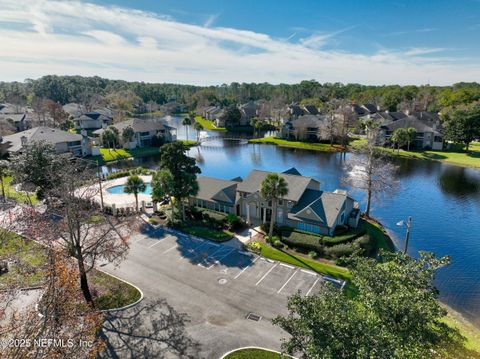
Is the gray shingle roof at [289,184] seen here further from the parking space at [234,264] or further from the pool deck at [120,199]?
the pool deck at [120,199]

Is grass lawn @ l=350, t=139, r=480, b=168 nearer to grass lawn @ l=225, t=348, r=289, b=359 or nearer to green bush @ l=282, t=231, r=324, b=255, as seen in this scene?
green bush @ l=282, t=231, r=324, b=255

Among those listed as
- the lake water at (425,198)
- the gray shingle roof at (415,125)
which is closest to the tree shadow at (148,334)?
the lake water at (425,198)

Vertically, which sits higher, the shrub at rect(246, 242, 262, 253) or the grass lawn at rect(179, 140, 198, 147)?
the grass lawn at rect(179, 140, 198, 147)

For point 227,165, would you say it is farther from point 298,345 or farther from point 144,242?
point 298,345

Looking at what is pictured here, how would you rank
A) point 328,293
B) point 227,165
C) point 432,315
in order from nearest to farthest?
point 432,315 < point 328,293 < point 227,165

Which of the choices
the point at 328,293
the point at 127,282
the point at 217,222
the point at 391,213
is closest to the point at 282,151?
the point at 391,213

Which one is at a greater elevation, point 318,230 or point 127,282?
point 318,230

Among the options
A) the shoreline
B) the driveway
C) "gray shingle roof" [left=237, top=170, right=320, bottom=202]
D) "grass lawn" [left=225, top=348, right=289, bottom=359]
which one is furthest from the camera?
the shoreline

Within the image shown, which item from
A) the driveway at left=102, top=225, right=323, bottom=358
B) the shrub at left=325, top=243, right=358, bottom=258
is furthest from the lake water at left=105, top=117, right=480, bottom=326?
the driveway at left=102, top=225, right=323, bottom=358
